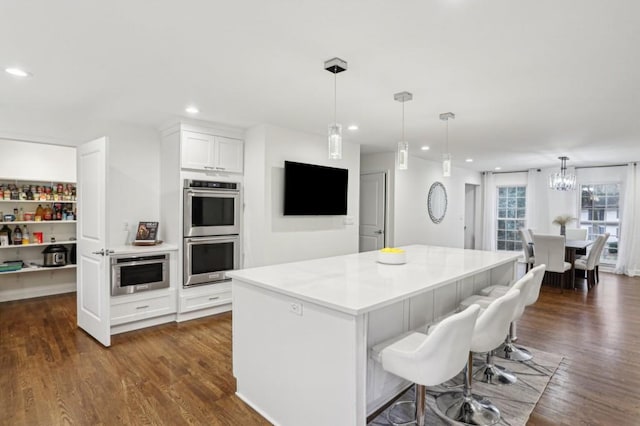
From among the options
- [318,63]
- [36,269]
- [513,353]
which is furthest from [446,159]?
[36,269]

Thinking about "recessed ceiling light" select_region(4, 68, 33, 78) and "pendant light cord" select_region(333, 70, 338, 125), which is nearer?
"recessed ceiling light" select_region(4, 68, 33, 78)

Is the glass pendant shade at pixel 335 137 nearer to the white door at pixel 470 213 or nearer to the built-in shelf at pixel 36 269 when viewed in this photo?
the built-in shelf at pixel 36 269

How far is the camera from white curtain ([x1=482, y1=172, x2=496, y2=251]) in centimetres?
906

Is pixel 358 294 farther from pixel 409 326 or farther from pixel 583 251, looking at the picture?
pixel 583 251

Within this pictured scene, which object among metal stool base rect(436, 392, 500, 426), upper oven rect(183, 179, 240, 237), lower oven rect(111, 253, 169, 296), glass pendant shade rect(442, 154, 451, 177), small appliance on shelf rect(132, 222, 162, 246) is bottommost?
metal stool base rect(436, 392, 500, 426)

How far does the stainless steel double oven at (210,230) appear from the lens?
4043mm

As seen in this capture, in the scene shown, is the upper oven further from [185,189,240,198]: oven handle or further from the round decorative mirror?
the round decorative mirror

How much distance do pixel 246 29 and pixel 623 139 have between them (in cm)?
556

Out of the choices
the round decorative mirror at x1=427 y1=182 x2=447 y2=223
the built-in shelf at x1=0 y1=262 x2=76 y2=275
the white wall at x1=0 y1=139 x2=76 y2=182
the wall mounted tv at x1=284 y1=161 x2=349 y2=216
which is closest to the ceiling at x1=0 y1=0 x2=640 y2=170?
the wall mounted tv at x1=284 y1=161 x2=349 y2=216

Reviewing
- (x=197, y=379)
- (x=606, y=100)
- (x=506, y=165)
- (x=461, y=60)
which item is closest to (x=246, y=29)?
(x=461, y=60)

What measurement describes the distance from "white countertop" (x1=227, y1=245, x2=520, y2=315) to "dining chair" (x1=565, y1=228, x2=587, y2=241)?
5300mm

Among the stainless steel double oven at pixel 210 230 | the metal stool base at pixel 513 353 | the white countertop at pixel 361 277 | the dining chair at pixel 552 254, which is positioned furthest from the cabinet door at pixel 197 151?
the dining chair at pixel 552 254

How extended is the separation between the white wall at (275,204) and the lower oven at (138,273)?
992 millimetres

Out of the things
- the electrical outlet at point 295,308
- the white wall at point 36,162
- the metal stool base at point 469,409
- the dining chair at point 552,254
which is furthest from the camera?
the dining chair at point 552,254
